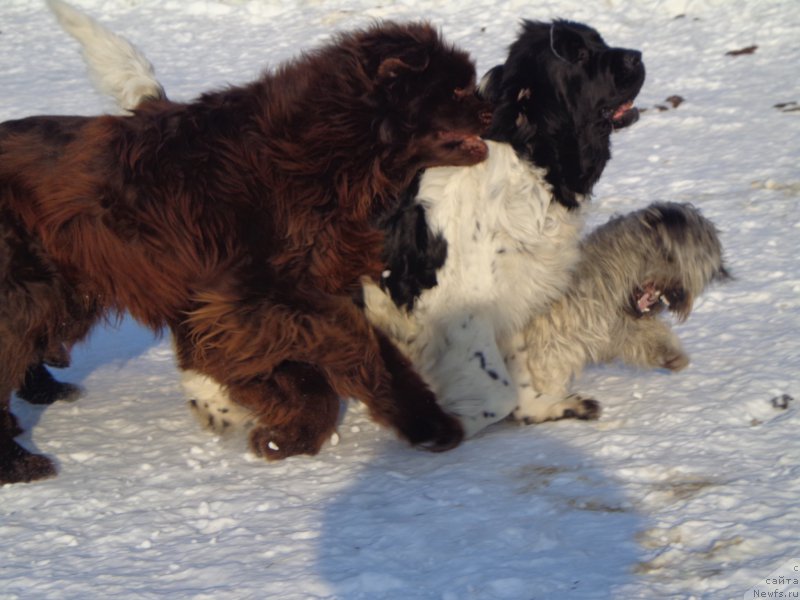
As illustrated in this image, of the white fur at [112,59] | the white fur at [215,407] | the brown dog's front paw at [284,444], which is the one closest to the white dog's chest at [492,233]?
the brown dog's front paw at [284,444]

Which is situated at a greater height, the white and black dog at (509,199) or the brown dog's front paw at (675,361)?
the white and black dog at (509,199)

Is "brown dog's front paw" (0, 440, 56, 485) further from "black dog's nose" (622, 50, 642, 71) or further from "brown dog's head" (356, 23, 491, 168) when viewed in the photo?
"black dog's nose" (622, 50, 642, 71)

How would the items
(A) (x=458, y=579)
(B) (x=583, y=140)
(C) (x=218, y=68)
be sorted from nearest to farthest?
1. (A) (x=458, y=579)
2. (B) (x=583, y=140)
3. (C) (x=218, y=68)

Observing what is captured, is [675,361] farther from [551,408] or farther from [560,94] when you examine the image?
[560,94]

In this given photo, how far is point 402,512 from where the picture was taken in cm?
344

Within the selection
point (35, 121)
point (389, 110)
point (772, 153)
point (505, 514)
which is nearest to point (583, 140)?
point (389, 110)

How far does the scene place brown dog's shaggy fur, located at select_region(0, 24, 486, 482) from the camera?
151 inches

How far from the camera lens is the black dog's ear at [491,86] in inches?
161

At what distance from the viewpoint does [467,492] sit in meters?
3.55

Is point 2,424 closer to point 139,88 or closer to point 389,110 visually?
point 139,88

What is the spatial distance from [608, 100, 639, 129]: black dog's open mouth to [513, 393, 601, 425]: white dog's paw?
121cm

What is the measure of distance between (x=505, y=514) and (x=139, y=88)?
105 inches

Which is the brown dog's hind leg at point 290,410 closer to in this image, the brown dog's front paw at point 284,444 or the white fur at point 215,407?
the brown dog's front paw at point 284,444

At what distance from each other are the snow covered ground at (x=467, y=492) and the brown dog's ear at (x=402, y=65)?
1.53 meters
